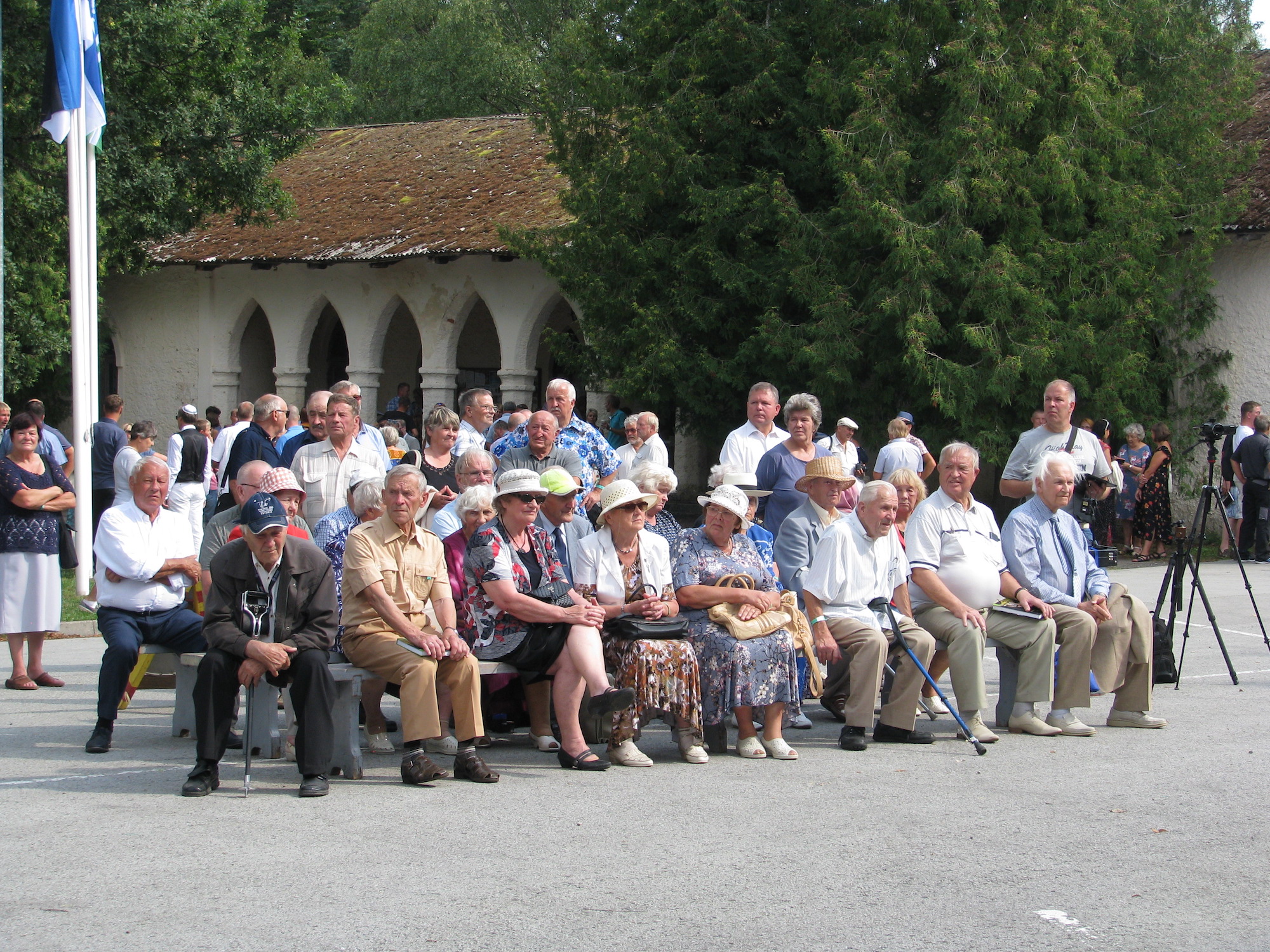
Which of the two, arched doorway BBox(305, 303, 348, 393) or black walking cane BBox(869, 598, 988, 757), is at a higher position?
arched doorway BBox(305, 303, 348, 393)

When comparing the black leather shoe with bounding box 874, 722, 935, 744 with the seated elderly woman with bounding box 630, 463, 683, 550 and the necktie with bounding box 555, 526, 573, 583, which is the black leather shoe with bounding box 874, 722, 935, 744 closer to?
the seated elderly woman with bounding box 630, 463, 683, 550

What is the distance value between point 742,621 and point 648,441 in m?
5.83

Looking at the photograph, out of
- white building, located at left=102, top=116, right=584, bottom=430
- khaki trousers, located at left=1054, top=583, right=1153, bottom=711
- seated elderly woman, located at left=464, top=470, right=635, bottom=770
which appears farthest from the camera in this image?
white building, located at left=102, top=116, right=584, bottom=430

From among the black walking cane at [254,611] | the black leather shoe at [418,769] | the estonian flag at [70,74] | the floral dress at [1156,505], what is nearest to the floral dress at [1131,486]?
Answer: the floral dress at [1156,505]

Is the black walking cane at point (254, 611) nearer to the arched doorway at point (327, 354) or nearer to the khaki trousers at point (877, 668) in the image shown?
the khaki trousers at point (877, 668)

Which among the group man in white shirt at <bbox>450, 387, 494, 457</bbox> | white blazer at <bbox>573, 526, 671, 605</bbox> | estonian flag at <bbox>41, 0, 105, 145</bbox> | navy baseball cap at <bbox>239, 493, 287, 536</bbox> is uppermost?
estonian flag at <bbox>41, 0, 105, 145</bbox>

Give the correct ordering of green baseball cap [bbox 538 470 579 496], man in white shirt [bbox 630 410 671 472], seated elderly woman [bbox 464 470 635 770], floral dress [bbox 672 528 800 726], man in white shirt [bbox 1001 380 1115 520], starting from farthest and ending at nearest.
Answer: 1. man in white shirt [bbox 630 410 671 472]
2. man in white shirt [bbox 1001 380 1115 520]
3. green baseball cap [bbox 538 470 579 496]
4. floral dress [bbox 672 528 800 726]
5. seated elderly woman [bbox 464 470 635 770]

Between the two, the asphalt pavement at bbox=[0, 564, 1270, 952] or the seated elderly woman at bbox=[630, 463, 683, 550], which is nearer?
the asphalt pavement at bbox=[0, 564, 1270, 952]

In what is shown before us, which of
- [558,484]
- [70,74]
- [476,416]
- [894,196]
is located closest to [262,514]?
[558,484]

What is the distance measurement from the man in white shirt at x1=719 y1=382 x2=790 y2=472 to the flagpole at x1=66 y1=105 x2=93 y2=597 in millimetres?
6101

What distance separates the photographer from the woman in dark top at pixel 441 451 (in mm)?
9227

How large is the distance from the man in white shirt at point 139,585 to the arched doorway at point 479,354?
2078 centimetres

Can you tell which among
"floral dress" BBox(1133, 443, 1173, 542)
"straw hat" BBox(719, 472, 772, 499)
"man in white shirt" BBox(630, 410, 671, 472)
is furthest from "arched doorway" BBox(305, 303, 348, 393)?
"straw hat" BBox(719, 472, 772, 499)

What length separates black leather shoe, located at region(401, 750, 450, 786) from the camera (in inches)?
252
